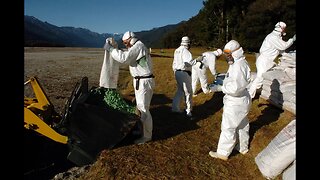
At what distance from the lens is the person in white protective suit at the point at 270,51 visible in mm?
8961

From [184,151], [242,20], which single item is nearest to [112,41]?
[184,151]

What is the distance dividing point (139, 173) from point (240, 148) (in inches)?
75.2

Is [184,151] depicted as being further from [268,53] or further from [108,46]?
[268,53]

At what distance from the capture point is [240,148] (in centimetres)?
636

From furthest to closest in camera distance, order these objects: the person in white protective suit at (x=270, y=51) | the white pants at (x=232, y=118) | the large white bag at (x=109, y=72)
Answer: the person in white protective suit at (x=270, y=51) < the large white bag at (x=109, y=72) < the white pants at (x=232, y=118)

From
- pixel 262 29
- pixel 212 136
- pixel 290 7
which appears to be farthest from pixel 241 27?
pixel 212 136

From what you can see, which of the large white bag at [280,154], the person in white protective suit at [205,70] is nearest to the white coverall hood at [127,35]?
the large white bag at [280,154]

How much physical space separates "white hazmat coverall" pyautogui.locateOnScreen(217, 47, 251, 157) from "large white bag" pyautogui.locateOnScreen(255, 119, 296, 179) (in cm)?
68

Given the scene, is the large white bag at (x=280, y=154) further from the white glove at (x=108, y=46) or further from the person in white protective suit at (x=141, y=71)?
the white glove at (x=108, y=46)

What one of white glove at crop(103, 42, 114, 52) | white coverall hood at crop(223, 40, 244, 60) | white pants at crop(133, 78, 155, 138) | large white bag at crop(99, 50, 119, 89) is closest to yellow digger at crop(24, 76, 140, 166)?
white pants at crop(133, 78, 155, 138)

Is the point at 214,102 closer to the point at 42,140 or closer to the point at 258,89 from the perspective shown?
the point at 258,89

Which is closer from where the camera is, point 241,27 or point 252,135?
point 252,135

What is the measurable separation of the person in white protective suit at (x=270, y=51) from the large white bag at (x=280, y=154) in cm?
405

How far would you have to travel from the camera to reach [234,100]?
5887 mm
